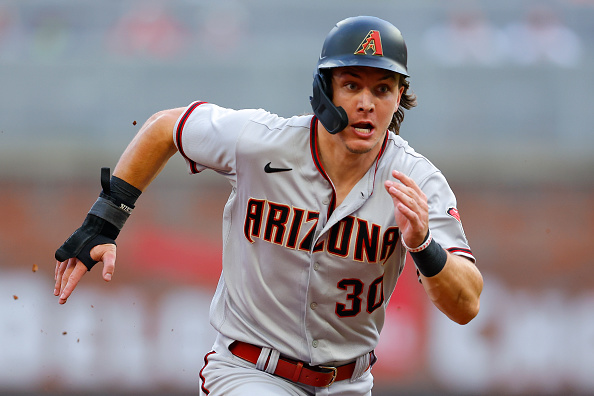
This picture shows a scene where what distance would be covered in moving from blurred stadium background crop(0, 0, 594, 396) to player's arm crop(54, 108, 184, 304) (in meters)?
2.99

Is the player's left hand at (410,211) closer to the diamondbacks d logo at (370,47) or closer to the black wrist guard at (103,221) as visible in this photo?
the diamondbacks d logo at (370,47)

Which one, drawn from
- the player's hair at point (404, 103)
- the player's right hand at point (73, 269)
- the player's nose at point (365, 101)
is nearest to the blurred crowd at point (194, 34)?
the player's hair at point (404, 103)

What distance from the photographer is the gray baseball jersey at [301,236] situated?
3.12 meters

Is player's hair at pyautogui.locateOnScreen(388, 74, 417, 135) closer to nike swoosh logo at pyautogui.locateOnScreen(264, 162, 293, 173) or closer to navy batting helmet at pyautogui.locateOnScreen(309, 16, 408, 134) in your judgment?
navy batting helmet at pyautogui.locateOnScreen(309, 16, 408, 134)

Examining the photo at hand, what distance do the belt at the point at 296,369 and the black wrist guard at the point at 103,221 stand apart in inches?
27.4

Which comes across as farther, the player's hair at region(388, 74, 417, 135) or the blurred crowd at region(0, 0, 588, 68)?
the blurred crowd at region(0, 0, 588, 68)

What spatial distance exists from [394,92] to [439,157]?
18.9 ft

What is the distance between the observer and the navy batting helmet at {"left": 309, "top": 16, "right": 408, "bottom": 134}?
9.87 feet

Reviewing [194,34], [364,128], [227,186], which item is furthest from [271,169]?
[194,34]

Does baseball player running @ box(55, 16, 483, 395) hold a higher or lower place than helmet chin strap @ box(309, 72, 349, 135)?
lower

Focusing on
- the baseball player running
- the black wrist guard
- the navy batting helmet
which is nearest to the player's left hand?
the baseball player running

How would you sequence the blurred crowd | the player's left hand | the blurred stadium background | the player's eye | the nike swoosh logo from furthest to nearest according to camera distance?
the blurred crowd, the blurred stadium background, the nike swoosh logo, the player's eye, the player's left hand

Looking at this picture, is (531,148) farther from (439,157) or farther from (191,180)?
Answer: (191,180)

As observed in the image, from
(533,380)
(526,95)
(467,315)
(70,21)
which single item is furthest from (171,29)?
(467,315)
